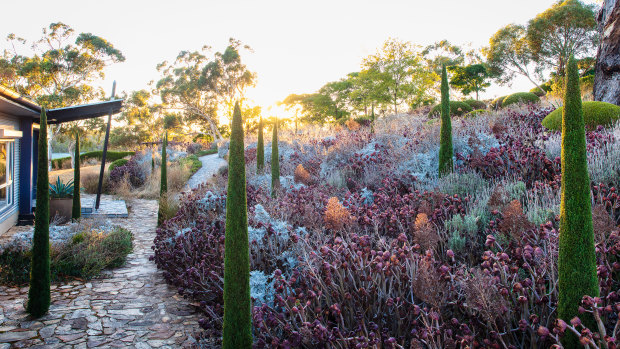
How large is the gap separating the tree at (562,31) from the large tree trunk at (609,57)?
18892 mm

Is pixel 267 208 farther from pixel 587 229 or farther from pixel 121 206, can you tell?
pixel 121 206

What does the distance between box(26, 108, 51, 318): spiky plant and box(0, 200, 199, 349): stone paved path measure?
0.56 feet

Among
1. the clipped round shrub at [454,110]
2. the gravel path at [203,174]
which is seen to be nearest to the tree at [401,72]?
the clipped round shrub at [454,110]

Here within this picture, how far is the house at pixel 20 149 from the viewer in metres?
7.46

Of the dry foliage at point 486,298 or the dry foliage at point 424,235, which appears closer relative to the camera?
the dry foliage at point 486,298

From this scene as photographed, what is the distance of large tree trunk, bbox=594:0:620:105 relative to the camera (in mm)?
8445

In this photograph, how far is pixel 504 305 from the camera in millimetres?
2016

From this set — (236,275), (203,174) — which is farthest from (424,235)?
(203,174)

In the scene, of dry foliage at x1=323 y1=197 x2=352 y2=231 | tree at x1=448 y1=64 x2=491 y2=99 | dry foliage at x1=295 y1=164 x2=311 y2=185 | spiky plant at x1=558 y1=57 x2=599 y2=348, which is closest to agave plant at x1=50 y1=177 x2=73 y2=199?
dry foliage at x1=295 y1=164 x2=311 y2=185

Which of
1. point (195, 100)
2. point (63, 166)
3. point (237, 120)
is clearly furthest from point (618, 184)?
point (195, 100)

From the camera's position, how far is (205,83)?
1356 inches

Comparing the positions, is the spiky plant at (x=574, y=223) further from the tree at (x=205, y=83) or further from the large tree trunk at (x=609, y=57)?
the tree at (x=205, y=83)

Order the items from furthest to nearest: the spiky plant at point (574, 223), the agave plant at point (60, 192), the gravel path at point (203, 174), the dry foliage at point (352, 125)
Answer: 1. the gravel path at point (203, 174)
2. the dry foliage at point (352, 125)
3. the agave plant at point (60, 192)
4. the spiky plant at point (574, 223)

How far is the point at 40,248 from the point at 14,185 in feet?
21.0
